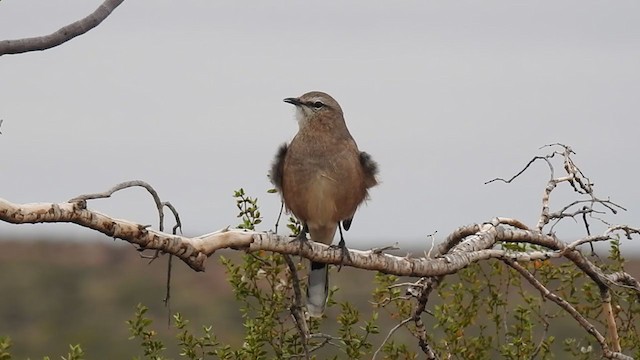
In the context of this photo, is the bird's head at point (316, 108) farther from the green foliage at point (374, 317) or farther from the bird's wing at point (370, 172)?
the green foliage at point (374, 317)

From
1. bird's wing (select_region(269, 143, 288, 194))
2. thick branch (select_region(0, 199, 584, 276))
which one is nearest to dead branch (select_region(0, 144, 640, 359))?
thick branch (select_region(0, 199, 584, 276))

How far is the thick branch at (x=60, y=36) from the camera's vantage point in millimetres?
5074

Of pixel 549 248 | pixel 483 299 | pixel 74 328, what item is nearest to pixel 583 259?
pixel 549 248

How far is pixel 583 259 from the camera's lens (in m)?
6.94

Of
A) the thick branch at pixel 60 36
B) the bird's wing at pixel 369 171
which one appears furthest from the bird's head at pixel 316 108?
the thick branch at pixel 60 36

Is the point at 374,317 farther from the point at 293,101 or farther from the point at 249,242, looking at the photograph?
the point at 293,101

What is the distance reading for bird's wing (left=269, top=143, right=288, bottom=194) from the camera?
7723mm

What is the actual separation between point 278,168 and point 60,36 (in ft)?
9.14

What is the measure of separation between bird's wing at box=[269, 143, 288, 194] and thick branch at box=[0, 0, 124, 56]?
252 centimetres

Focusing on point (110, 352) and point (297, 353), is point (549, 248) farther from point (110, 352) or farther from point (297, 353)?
point (110, 352)

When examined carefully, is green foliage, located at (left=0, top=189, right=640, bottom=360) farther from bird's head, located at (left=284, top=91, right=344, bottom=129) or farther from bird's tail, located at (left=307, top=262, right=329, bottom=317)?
bird's head, located at (left=284, top=91, right=344, bottom=129)

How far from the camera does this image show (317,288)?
7391 millimetres

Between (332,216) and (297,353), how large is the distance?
128 centimetres

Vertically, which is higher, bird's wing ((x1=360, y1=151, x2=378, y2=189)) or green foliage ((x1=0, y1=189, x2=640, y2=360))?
bird's wing ((x1=360, y1=151, x2=378, y2=189))
